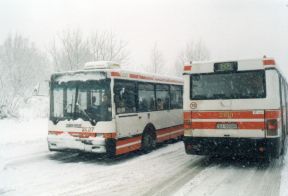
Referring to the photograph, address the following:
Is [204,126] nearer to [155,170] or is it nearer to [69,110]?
[155,170]

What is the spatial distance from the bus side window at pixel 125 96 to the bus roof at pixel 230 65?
2149 mm

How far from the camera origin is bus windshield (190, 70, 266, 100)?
11188mm

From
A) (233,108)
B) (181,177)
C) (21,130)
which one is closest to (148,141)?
(233,108)

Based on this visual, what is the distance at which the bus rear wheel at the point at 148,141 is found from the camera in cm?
1432

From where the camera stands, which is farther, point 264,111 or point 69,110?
point 69,110

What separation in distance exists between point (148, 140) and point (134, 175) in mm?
4302

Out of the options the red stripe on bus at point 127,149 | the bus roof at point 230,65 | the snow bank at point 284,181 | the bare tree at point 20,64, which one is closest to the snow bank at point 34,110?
the red stripe on bus at point 127,149

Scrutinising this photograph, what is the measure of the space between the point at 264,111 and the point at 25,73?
62838 millimetres

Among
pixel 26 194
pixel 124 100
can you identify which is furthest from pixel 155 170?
pixel 26 194

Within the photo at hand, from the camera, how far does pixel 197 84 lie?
12000 mm

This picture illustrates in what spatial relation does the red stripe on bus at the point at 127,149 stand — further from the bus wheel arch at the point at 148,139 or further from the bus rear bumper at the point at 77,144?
the bus rear bumper at the point at 77,144

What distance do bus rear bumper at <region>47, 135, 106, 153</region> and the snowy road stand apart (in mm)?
447

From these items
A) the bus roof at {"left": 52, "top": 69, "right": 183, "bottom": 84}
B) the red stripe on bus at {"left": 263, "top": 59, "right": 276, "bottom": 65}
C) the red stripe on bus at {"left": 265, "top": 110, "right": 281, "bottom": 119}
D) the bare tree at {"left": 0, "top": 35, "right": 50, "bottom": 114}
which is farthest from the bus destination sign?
the bare tree at {"left": 0, "top": 35, "right": 50, "bottom": 114}

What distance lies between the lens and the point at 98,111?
12188 mm
